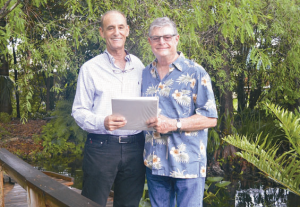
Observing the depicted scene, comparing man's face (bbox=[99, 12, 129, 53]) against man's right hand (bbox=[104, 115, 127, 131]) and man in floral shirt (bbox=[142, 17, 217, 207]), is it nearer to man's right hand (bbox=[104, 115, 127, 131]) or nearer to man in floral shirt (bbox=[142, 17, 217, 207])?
man in floral shirt (bbox=[142, 17, 217, 207])

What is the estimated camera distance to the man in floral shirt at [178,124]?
196cm

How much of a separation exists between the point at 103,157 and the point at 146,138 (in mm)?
286

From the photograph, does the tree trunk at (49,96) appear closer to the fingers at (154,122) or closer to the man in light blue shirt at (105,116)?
the man in light blue shirt at (105,116)

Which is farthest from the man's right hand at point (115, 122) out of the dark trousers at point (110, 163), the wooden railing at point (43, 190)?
the wooden railing at point (43, 190)

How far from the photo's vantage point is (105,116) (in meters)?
2.14

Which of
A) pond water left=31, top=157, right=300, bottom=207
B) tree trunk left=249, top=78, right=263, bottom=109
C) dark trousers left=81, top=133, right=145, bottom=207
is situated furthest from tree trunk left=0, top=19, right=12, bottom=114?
dark trousers left=81, top=133, right=145, bottom=207

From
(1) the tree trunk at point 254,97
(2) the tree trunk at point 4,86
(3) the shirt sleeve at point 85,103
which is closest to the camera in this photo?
(3) the shirt sleeve at point 85,103

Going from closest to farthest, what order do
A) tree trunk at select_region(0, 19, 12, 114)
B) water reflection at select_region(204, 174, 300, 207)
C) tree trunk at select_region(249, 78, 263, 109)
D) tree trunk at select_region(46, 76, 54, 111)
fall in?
1. water reflection at select_region(204, 174, 300, 207)
2. tree trunk at select_region(249, 78, 263, 109)
3. tree trunk at select_region(0, 19, 12, 114)
4. tree trunk at select_region(46, 76, 54, 111)

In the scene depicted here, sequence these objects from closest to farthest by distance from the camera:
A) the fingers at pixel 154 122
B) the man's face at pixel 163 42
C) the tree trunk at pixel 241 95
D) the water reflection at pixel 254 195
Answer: the fingers at pixel 154 122
the man's face at pixel 163 42
the water reflection at pixel 254 195
the tree trunk at pixel 241 95

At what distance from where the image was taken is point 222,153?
855cm

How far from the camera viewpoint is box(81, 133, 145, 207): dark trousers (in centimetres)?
217

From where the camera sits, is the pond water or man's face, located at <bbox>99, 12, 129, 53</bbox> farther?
the pond water

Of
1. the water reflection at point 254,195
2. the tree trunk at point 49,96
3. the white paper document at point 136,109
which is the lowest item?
the water reflection at point 254,195

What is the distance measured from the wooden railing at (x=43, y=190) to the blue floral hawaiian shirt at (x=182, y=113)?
473 millimetres
